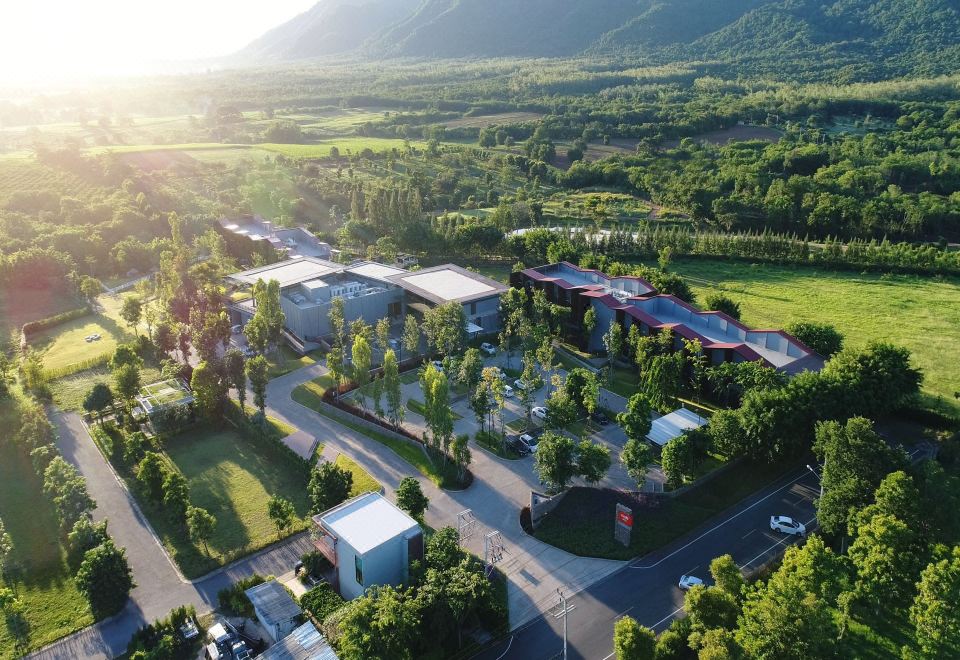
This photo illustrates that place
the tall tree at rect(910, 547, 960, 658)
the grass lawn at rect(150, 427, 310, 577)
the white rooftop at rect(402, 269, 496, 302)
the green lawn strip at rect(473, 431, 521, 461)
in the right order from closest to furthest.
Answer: the tall tree at rect(910, 547, 960, 658)
the grass lawn at rect(150, 427, 310, 577)
the green lawn strip at rect(473, 431, 521, 461)
the white rooftop at rect(402, 269, 496, 302)

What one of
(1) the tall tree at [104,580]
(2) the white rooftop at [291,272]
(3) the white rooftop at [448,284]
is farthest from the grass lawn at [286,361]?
(1) the tall tree at [104,580]

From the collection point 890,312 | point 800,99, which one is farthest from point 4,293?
point 800,99

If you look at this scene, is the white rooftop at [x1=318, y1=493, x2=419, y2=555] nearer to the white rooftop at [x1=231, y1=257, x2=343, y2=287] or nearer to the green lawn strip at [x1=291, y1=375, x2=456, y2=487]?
the green lawn strip at [x1=291, y1=375, x2=456, y2=487]

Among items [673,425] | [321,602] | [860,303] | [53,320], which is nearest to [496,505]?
[321,602]

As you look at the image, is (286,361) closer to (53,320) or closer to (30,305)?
(53,320)

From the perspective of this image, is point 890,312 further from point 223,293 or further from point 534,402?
point 223,293

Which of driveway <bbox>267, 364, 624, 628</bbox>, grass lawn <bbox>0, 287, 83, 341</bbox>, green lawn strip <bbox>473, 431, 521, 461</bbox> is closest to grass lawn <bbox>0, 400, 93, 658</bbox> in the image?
driveway <bbox>267, 364, 624, 628</bbox>

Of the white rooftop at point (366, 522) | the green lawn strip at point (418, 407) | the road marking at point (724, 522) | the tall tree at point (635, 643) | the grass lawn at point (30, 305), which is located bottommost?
the grass lawn at point (30, 305)

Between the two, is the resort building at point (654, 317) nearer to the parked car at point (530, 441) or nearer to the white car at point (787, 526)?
the white car at point (787, 526)
